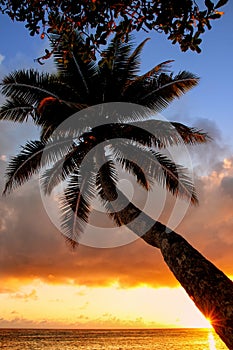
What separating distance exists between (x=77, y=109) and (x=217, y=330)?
7.75 meters

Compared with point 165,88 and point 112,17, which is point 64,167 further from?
point 112,17

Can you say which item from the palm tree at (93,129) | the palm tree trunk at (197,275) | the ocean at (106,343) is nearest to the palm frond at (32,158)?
the palm tree at (93,129)

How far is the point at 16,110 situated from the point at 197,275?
863 cm

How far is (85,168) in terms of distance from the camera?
14.3 metres

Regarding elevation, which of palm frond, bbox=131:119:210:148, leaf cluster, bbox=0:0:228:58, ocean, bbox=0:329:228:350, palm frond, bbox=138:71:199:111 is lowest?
ocean, bbox=0:329:228:350

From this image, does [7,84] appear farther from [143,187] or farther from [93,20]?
[93,20]

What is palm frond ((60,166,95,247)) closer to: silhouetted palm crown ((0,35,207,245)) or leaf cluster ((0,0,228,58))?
silhouetted palm crown ((0,35,207,245))

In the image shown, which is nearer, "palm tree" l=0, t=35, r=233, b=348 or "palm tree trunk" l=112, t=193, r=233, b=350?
"palm tree trunk" l=112, t=193, r=233, b=350

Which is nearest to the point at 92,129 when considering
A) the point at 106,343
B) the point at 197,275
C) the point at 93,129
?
the point at 93,129

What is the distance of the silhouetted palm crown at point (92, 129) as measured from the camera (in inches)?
539

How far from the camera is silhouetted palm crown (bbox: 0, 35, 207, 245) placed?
44.9 feet

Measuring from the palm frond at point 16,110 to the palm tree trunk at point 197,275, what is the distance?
5.90 meters

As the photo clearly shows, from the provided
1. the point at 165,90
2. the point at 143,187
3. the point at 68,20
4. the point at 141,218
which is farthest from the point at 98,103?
the point at 68,20

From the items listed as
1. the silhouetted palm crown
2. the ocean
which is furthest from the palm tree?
the ocean
